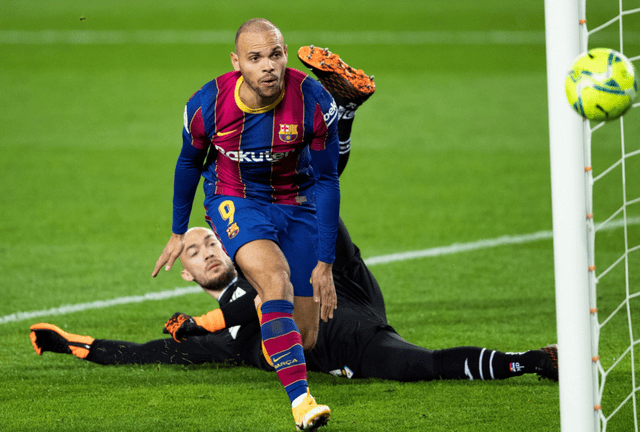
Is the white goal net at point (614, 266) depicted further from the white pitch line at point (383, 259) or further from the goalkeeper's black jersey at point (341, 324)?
the goalkeeper's black jersey at point (341, 324)

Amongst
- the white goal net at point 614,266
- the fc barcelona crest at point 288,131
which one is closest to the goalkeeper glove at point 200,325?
the fc barcelona crest at point 288,131

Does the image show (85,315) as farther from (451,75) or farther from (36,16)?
(36,16)

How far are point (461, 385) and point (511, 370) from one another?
9.9 inches

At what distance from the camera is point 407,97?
52.2ft

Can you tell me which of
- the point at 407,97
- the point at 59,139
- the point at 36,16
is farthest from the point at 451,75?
the point at 36,16

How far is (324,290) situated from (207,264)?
1144mm

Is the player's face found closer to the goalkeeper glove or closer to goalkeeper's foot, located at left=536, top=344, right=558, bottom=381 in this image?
the goalkeeper glove

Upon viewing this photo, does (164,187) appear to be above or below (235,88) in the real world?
below

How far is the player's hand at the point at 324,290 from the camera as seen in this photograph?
13.4ft

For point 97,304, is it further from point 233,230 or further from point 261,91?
point 261,91

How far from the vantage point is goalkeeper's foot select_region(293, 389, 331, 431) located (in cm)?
358

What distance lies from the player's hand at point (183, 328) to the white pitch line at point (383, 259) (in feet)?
5.04

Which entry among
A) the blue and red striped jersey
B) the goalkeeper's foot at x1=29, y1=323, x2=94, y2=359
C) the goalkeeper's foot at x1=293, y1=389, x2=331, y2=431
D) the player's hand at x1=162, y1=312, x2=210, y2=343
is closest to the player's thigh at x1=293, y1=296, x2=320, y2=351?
the blue and red striped jersey

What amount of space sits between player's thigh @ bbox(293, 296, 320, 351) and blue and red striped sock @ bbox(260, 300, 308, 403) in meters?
0.43
